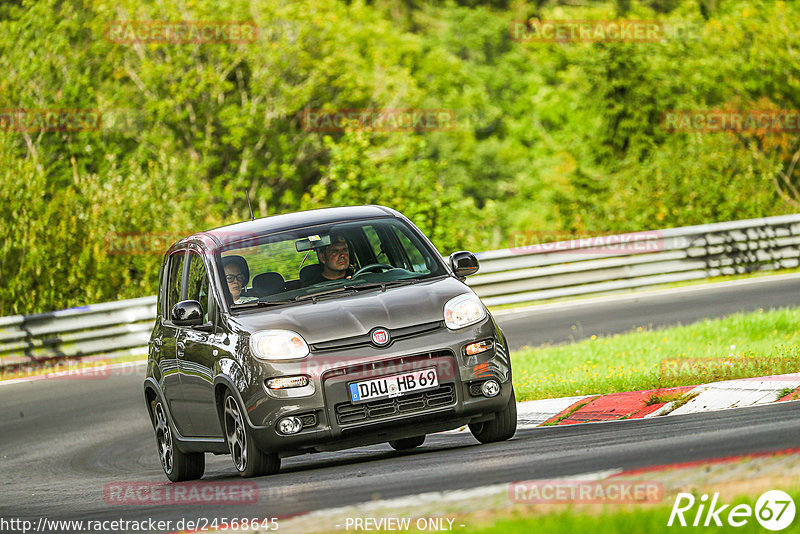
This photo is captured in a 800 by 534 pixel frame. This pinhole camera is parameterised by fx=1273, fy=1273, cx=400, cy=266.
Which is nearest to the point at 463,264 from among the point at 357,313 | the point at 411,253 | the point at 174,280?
the point at 411,253

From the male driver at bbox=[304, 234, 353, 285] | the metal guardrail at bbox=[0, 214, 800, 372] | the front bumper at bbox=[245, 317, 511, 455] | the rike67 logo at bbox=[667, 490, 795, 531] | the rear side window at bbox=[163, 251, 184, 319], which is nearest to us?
the rike67 logo at bbox=[667, 490, 795, 531]

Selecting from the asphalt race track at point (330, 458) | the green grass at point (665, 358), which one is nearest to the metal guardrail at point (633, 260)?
the green grass at point (665, 358)

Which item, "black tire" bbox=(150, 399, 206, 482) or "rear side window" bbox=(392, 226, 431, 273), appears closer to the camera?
"rear side window" bbox=(392, 226, 431, 273)

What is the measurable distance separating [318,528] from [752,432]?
9.12 ft

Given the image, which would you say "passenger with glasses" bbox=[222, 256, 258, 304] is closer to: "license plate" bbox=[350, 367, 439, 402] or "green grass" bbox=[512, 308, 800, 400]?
"license plate" bbox=[350, 367, 439, 402]

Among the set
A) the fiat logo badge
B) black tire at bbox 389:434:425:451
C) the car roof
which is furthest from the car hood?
black tire at bbox 389:434:425:451

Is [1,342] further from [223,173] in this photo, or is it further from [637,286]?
[223,173]

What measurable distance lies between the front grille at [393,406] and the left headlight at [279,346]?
413mm

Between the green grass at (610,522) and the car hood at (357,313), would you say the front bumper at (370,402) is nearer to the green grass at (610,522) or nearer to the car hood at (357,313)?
the car hood at (357,313)

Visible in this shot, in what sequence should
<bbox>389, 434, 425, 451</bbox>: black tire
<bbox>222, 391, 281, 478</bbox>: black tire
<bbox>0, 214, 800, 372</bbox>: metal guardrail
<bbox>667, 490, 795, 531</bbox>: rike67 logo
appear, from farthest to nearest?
<bbox>0, 214, 800, 372</bbox>: metal guardrail
<bbox>389, 434, 425, 451</bbox>: black tire
<bbox>222, 391, 281, 478</bbox>: black tire
<bbox>667, 490, 795, 531</bbox>: rike67 logo

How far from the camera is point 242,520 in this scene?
6285 mm

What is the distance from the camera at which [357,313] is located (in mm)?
7906

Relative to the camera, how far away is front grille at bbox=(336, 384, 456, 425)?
774cm

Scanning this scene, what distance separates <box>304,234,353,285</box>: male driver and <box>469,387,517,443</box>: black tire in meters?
1.37
